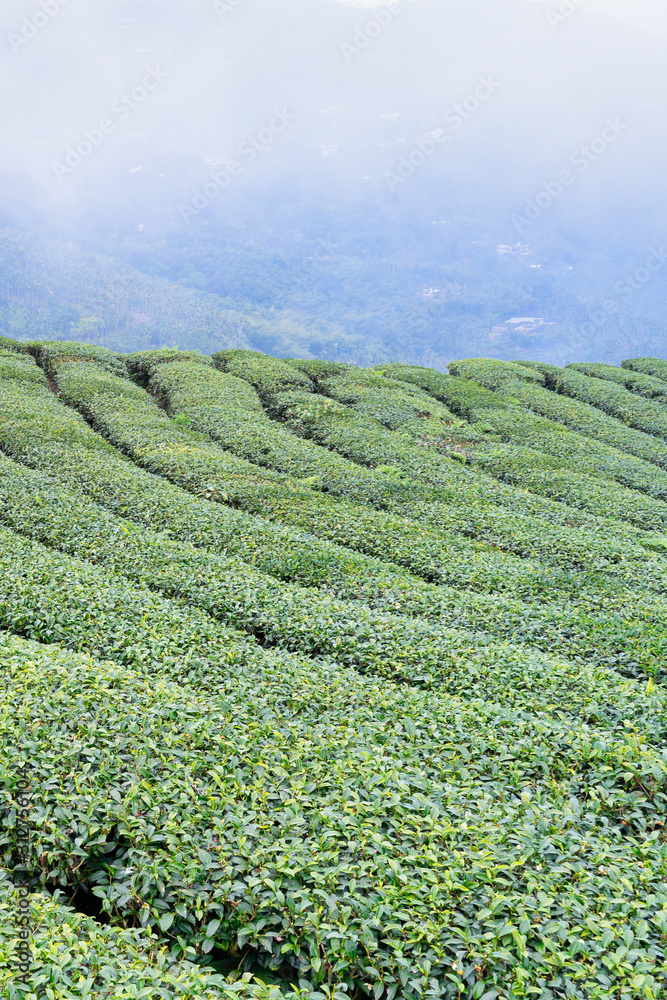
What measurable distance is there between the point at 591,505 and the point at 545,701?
1335 centimetres

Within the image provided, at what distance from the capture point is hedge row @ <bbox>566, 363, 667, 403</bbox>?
41.2m

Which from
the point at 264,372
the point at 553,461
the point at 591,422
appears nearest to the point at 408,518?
the point at 553,461

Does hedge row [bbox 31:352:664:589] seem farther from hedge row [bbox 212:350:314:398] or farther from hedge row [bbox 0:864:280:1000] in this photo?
hedge row [bbox 0:864:280:1000]

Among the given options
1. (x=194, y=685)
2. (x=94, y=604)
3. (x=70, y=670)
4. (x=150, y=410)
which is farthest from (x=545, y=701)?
(x=150, y=410)

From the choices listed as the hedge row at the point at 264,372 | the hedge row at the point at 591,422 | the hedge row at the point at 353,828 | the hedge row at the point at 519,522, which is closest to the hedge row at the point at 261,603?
the hedge row at the point at 353,828

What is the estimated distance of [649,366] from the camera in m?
48.2

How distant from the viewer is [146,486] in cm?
2005

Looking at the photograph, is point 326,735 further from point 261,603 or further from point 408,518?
point 408,518

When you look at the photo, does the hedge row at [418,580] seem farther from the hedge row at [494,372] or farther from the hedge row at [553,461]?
the hedge row at [494,372]

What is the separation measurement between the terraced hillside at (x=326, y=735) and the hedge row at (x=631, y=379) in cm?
2182

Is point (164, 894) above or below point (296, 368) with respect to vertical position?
below

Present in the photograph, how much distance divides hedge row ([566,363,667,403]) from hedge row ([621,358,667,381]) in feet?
2.76

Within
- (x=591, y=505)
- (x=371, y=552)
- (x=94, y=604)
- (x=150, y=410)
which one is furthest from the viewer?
(x=150, y=410)

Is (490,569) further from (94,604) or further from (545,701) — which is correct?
(94,604)
